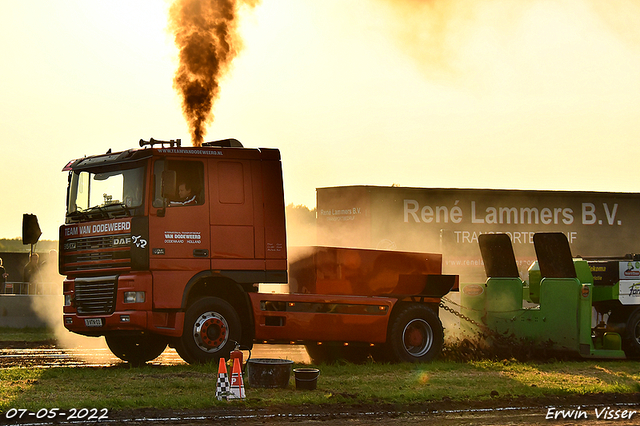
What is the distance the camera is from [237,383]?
10523mm

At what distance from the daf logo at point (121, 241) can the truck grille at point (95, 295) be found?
0.50m

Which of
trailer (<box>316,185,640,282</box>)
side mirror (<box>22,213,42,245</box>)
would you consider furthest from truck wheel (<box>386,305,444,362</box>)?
trailer (<box>316,185,640,282</box>)

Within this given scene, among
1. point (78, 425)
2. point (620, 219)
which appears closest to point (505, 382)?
point (78, 425)

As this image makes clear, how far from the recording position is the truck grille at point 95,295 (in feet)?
43.8

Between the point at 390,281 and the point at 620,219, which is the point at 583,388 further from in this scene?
the point at 620,219

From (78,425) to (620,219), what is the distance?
2899 centimetres

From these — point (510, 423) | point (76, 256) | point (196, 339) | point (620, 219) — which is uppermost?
point (620, 219)

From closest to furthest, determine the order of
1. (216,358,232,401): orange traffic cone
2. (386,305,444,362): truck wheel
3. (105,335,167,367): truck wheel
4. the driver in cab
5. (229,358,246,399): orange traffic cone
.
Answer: (216,358,232,401): orange traffic cone → (229,358,246,399): orange traffic cone → the driver in cab → (386,305,444,362): truck wheel → (105,335,167,367): truck wheel

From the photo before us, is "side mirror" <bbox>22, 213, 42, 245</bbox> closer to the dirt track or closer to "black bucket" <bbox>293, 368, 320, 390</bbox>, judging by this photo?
"black bucket" <bbox>293, 368, 320, 390</bbox>

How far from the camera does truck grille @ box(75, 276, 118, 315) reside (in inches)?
526

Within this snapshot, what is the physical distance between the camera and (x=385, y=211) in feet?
99.3

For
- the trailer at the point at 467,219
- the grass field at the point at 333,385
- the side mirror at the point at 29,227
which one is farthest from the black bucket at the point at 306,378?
the trailer at the point at 467,219

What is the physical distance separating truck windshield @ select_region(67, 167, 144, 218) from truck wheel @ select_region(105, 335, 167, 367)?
254cm

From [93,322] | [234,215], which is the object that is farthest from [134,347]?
[234,215]
